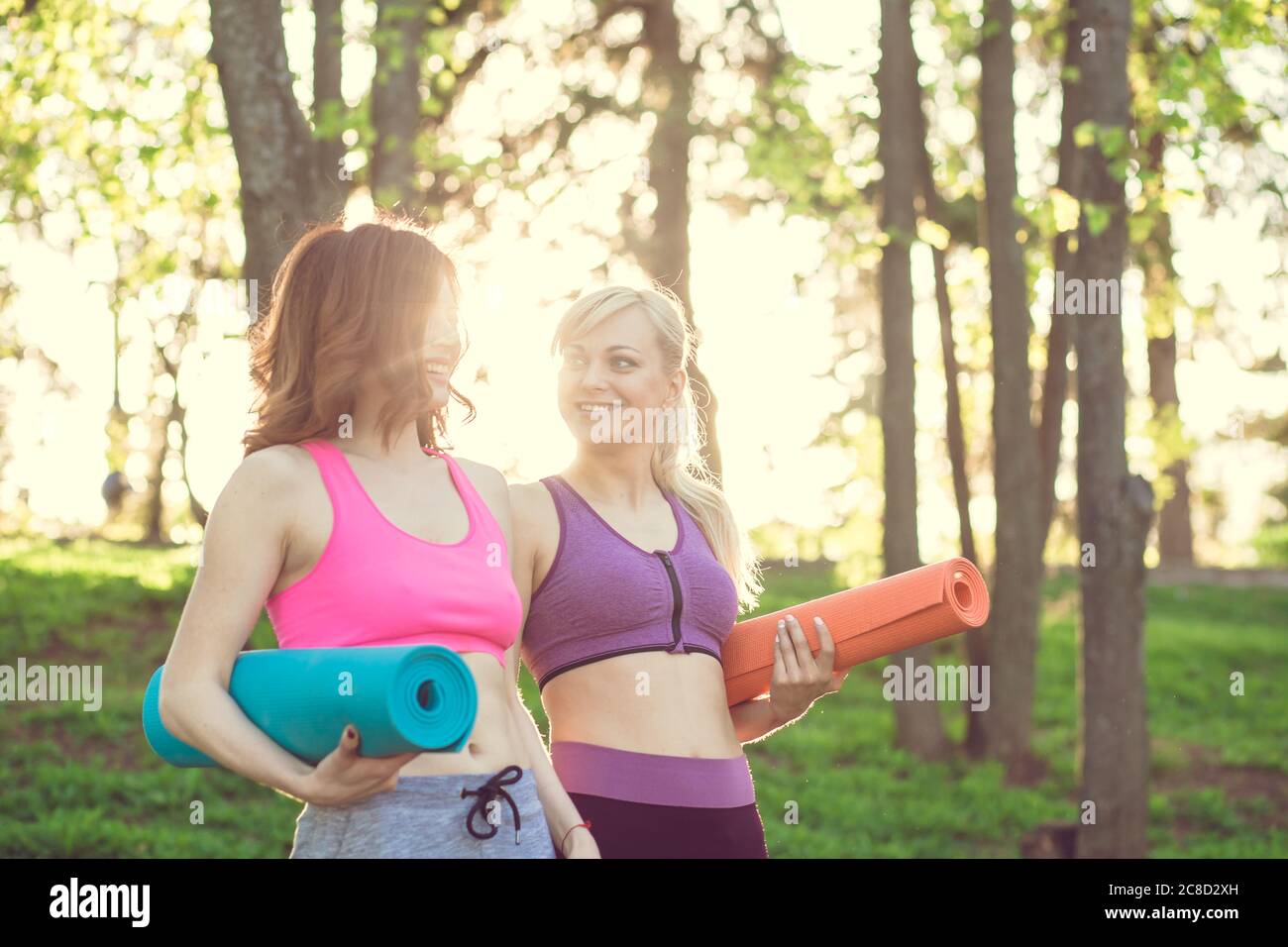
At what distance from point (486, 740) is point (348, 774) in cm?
39

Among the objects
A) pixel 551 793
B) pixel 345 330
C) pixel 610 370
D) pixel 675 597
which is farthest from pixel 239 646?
pixel 610 370

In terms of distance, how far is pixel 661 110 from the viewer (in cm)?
1131

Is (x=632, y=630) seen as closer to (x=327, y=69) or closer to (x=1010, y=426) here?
(x=327, y=69)

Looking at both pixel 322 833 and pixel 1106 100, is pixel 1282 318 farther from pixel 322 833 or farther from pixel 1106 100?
pixel 322 833

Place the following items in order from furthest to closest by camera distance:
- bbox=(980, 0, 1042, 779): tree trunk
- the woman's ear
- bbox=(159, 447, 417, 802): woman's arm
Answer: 1. bbox=(980, 0, 1042, 779): tree trunk
2. the woman's ear
3. bbox=(159, 447, 417, 802): woman's arm

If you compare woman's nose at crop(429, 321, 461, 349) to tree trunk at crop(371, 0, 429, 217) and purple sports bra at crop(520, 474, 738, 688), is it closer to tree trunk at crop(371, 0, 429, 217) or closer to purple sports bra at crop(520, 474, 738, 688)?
purple sports bra at crop(520, 474, 738, 688)

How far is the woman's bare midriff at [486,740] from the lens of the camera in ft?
8.42

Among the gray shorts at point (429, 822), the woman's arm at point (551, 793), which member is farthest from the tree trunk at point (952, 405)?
the gray shorts at point (429, 822)

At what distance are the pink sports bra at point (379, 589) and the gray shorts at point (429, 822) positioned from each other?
0.25 m

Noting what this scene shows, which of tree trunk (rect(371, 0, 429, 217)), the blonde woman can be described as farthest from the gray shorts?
tree trunk (rect(371, 0, 429, 217))

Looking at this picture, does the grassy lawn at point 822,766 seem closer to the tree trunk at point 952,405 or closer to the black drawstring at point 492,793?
the tree trunk at point 952,405

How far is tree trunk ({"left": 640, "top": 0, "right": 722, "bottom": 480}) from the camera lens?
11.0 m

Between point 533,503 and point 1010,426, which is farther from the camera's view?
point 1010,426

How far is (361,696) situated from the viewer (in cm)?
222
